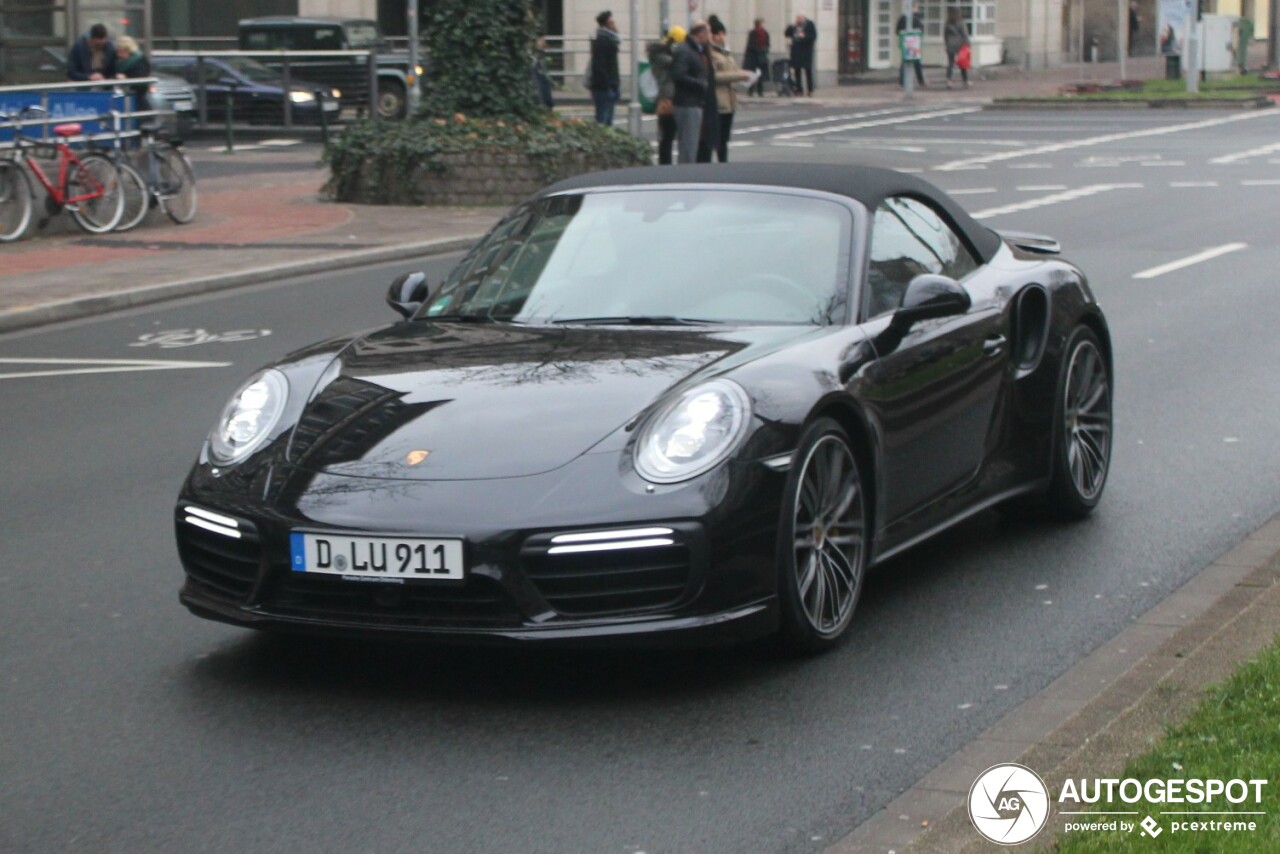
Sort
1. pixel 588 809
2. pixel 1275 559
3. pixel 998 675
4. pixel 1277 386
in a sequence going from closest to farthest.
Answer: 1. pixel 588 809
2. pixel 998 675
3. pixel 1275 559
4. pixel 1277 386

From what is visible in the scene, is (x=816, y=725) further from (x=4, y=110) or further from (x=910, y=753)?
(x=4, y=110)

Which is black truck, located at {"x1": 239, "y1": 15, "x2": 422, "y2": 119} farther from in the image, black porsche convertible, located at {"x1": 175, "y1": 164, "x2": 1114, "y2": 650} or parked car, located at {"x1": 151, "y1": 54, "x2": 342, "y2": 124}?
black porsche convertible, located at {"x1": 175, "y1": 164, "x2": 1114, "y2": 650}

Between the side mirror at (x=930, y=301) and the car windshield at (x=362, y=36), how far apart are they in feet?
119

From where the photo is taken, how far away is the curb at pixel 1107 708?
4.24 metres

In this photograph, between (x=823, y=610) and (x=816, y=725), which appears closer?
(x=816, y=725)

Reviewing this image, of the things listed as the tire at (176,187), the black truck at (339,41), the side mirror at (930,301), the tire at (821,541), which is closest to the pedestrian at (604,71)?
the black truck at (339,41)

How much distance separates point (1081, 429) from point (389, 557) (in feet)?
10.7

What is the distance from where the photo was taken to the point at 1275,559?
21.4 ft

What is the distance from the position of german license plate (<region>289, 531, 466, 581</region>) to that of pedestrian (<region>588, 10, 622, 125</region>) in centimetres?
2811

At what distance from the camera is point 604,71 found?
3288 cm

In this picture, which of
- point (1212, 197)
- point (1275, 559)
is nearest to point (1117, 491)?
point (1275, 559)

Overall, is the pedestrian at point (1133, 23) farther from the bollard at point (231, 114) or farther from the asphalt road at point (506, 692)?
the asphalt road at point (506, 692)

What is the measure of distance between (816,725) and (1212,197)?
60.7 ft

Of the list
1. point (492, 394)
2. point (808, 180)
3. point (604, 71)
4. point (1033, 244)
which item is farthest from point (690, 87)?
point (492, 394)
